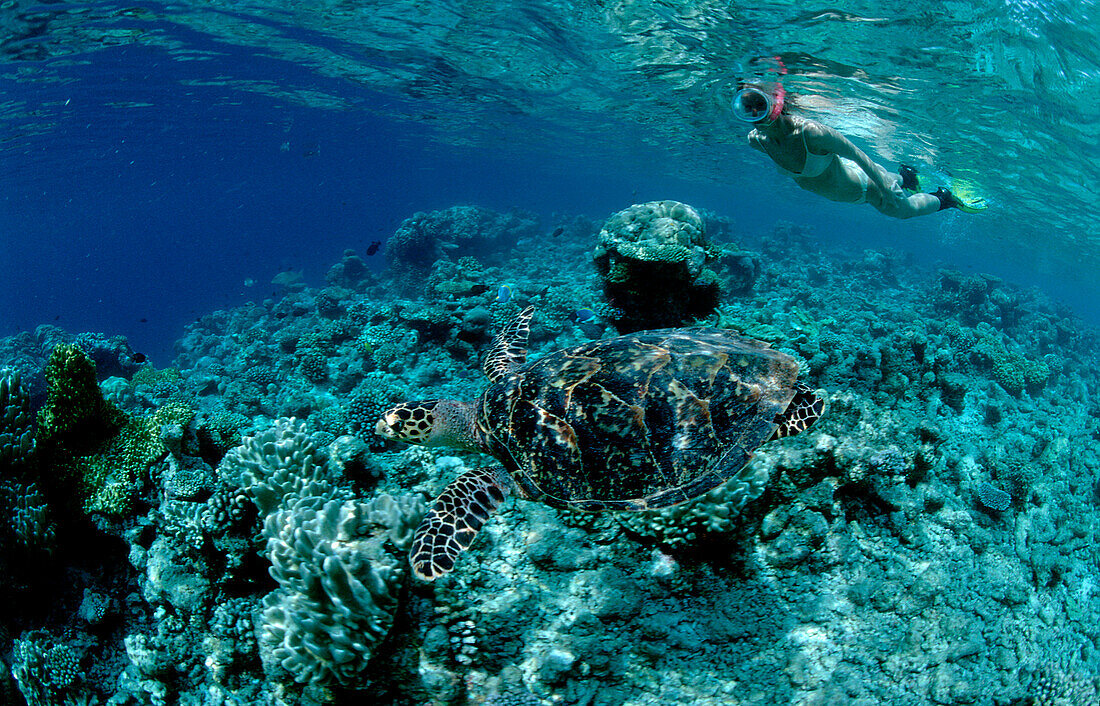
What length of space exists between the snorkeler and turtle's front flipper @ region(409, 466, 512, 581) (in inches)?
215

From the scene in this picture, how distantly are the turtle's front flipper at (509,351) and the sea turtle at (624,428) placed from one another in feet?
3.32

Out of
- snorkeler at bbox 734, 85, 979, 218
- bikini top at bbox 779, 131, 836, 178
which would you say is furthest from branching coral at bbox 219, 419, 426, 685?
bikini top at bbox 779, 131, 836, 178

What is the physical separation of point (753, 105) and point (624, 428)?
4.90 meters

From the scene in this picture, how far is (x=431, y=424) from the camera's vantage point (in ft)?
11.7

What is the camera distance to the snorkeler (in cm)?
607

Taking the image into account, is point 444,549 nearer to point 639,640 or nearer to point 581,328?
point 639,640

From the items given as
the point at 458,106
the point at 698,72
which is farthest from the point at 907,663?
the point at 458,106

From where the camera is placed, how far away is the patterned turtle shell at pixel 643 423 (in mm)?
2973

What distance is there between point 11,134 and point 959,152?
46.0 metres

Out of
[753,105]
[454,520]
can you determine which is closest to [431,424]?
[454,520]

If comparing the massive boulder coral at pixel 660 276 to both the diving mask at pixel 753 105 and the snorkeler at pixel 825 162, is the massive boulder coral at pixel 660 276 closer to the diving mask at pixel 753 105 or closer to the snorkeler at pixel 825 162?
the diving mask at pixel 753 105

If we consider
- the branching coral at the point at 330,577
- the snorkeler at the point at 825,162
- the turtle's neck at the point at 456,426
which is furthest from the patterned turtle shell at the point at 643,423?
the snorkeler at the point at 825,162

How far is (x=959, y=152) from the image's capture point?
63.5 feet

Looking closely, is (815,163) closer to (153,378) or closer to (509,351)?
(509,351)
